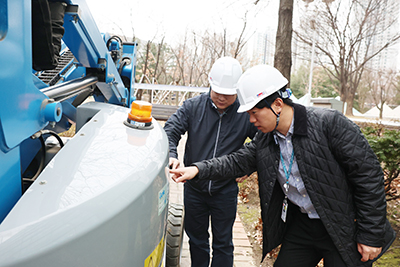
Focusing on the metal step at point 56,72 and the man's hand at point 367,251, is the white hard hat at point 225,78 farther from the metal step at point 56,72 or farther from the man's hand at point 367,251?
the man's hand at point 367,251

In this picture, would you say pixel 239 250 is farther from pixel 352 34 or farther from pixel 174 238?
pixel 352 34

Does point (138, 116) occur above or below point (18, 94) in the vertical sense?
below

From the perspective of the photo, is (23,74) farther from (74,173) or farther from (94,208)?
(94,208)

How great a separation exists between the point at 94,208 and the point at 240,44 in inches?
685

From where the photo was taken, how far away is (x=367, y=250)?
6.51 feet

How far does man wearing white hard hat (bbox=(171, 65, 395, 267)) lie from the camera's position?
1.94 meters

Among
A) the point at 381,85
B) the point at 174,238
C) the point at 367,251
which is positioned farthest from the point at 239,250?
the point at 381,85

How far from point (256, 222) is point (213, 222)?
1.93 meters

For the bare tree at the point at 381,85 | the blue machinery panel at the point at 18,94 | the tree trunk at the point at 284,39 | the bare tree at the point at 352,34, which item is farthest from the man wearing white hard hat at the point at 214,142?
the bare tree at the point at 381,85

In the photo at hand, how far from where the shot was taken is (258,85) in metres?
2.06

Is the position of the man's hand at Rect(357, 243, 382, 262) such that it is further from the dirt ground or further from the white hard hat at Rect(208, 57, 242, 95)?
the dirt ground

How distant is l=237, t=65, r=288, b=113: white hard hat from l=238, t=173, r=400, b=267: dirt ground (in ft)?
7.92

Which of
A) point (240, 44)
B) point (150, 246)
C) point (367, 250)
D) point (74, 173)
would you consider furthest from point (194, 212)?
point (240, 44)

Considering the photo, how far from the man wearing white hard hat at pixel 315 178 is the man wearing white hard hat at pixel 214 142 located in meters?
0.62
